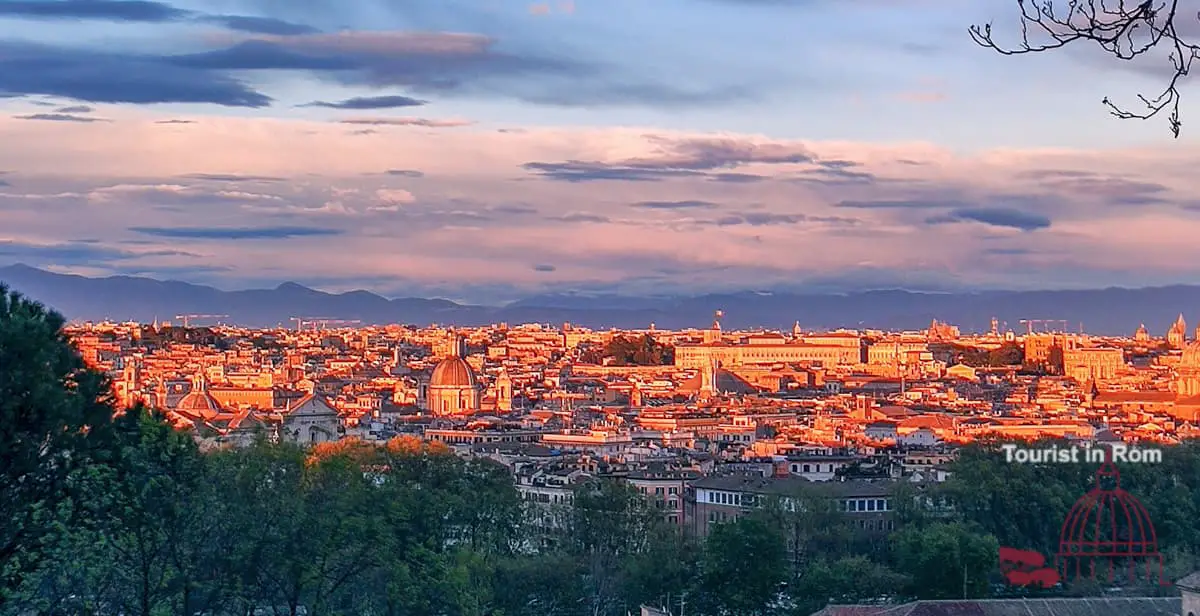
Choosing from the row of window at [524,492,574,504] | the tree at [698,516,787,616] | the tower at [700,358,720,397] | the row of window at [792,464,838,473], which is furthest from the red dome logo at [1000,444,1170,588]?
the tower at [700,358,720,397]

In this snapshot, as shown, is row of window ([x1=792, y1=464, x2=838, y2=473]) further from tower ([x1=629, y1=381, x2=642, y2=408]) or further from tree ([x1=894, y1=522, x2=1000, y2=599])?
tower ([x1=629, y1=381, x2=642, y2=408])

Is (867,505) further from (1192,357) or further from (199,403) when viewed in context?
(1192,357)

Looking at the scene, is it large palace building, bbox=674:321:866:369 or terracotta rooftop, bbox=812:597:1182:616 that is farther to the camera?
large palace building, bbox=674:321:866:369

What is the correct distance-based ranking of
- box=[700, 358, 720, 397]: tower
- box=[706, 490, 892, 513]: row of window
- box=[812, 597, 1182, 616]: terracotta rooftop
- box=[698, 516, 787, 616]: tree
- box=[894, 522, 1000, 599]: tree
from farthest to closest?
box=[700, 358, 720, 397]: tower, box=[706, 490, 892, 513]: row of window, box=[698, 516, 787, 616]: tree, box=[894, 522, 1000, 599]: tree, box=[812, 597, 1182, 616]: terracotta rooftop

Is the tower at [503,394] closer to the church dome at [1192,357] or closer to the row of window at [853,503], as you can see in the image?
the church dome at [1192,357]

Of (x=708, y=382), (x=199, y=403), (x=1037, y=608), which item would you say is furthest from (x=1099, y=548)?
(x=708, y=382)

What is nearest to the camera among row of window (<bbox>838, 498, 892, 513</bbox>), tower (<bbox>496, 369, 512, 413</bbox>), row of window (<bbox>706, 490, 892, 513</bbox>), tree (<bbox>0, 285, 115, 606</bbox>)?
tree (<bbox>0, 285, 115, 606</bbox>)

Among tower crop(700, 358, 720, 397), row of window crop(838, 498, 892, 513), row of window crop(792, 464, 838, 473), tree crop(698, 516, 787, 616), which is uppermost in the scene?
tower crop(700, 358, 720, 397)
